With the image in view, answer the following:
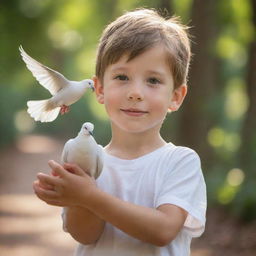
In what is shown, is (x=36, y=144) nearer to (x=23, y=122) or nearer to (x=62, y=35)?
(x=23, y=122)

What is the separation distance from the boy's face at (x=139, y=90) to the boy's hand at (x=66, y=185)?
0.35 metres

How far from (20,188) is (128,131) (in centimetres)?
1204

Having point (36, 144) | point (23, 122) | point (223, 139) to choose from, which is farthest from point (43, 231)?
point (23, 122)

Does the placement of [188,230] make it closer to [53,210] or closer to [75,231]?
[75,231]

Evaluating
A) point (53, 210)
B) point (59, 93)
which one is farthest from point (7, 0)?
point (59, 93)

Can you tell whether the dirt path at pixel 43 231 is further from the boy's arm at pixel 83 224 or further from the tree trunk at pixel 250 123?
the boy's arm at pixel 83 224

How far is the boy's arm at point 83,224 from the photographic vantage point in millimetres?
2273

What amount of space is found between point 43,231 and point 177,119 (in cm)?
354

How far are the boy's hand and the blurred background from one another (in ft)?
6.47

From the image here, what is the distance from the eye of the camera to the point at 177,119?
11.5 meters

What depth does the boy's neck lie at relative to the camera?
8.02ft

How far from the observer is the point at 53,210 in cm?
1168

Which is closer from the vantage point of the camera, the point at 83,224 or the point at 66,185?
the point at 66,185

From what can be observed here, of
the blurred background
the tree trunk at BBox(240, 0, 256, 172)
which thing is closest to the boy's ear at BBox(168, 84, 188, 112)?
the blurred background
